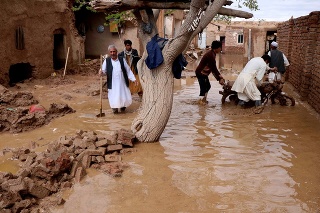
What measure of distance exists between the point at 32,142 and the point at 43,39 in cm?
845

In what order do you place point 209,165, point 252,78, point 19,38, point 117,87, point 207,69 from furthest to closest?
point 19,38 → point 207,69 → point 252,78 → point 117,87 → point 209,165

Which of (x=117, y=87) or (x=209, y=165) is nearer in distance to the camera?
(x=209, y=165)

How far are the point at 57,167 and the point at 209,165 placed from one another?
2.14 metres

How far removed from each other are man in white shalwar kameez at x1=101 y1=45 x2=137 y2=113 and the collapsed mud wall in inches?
219

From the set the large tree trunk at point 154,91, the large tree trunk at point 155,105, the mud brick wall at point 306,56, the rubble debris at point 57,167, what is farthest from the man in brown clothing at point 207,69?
the rubble debris at point 57,167

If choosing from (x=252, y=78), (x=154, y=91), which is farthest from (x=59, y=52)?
(x=154, y=91)

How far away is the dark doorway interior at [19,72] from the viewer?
13163 mm

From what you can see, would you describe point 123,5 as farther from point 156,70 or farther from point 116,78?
point 116,78

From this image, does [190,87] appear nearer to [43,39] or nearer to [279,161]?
[43,39]

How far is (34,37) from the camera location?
41.3ft

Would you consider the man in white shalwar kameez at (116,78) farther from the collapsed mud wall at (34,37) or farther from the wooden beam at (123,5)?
the collapsed mud wall at (34,37)

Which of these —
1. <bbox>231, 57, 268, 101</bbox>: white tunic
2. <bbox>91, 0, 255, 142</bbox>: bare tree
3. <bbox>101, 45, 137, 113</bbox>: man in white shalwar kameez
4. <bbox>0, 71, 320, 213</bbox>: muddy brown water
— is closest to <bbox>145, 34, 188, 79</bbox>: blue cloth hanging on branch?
<bbox>91, 0, 255, 142</bbox>: bare tree

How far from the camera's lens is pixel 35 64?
12781 millimetres

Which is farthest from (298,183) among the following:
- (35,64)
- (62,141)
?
(35,64)
